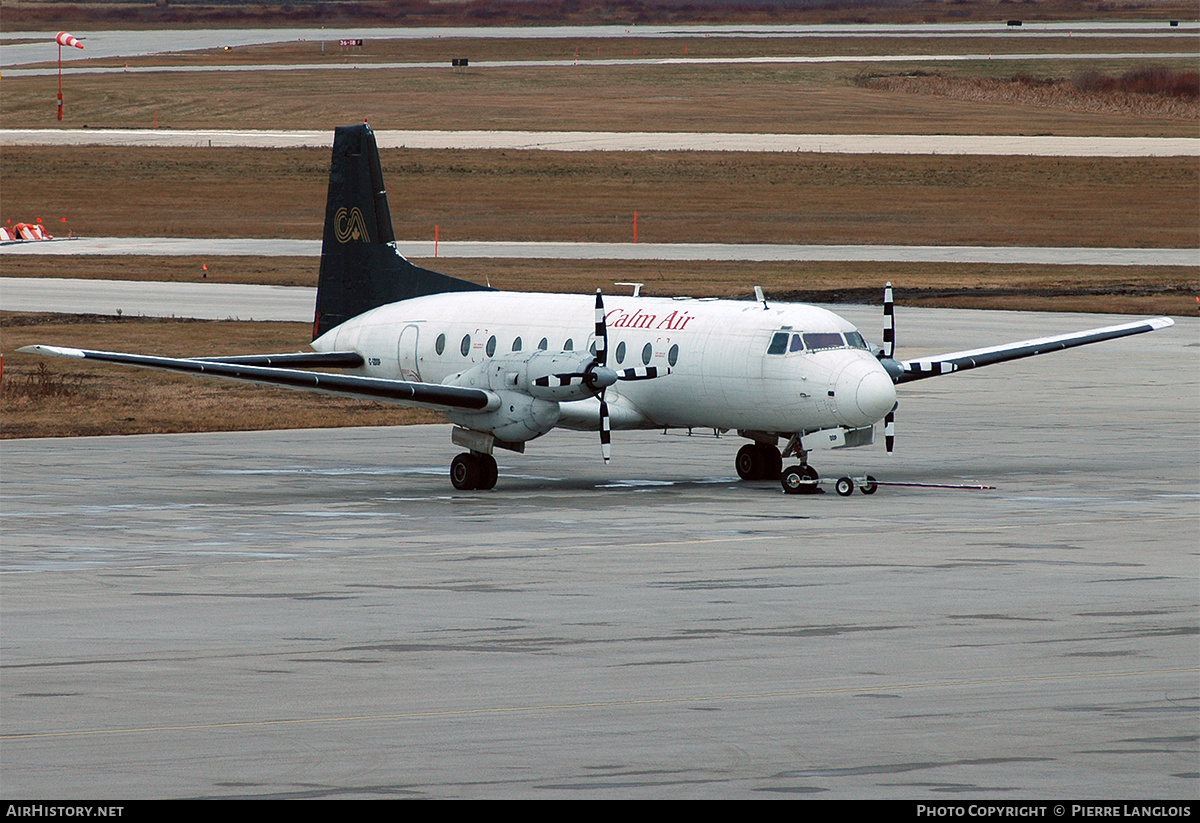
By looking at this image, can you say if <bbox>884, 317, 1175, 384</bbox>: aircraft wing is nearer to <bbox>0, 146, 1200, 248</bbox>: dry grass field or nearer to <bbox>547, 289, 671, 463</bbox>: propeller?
<bbox>547, 289, 671, 463</bbox>: propeller

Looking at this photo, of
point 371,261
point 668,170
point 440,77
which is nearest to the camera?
point 371,261

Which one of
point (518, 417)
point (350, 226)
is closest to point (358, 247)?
point (350, 226)

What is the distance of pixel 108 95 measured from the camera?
131 m

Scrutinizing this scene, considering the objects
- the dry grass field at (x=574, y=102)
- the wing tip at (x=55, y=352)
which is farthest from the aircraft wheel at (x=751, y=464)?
the dry grass field at (x=574, y=102)

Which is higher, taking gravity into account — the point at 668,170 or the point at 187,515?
the point at 668,170

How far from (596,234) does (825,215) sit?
41.7ft

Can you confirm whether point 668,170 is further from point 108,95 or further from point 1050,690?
point 1050,690

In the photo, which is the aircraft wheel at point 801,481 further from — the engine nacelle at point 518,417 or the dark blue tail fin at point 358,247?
the dark blue tail fin at point 358,247

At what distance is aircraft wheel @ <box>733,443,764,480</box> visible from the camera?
31.0 metres

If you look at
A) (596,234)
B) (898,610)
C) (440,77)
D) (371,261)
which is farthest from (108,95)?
(898,610)

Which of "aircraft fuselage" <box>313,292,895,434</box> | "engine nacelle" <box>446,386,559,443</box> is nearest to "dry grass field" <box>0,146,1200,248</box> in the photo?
"aircraft fuselage" <box>313,292,895,434</box>

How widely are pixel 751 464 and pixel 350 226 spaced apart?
9.80 metres

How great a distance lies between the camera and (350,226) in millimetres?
35281

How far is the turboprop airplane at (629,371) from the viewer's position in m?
28.4
